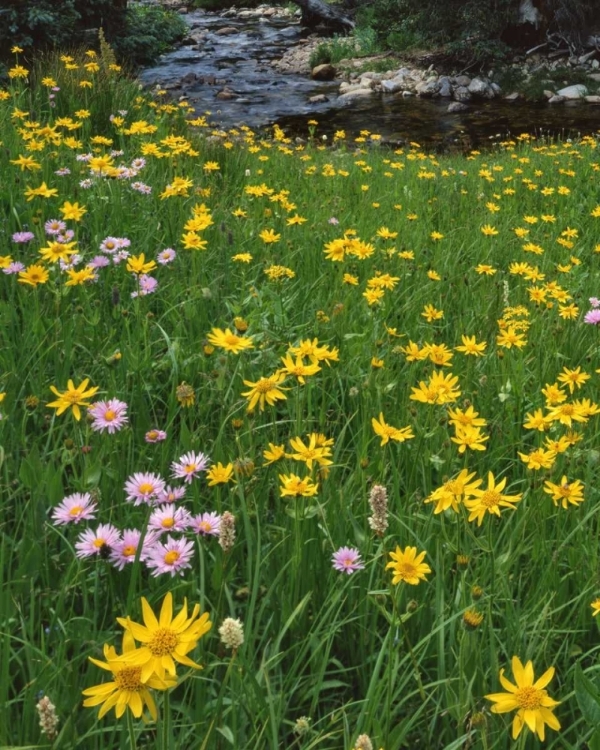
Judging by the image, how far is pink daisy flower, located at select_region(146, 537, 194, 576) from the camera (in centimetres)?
102

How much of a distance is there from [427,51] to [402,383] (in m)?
18.6

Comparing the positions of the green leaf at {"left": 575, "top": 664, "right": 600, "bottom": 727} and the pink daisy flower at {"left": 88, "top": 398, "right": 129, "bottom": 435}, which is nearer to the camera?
the green leaf at {"left": 575, "top": 664, "right": 600, "bottom": 727}

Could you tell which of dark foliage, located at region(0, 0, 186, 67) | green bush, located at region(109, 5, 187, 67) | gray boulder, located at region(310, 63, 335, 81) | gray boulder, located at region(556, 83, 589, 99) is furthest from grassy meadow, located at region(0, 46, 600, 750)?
gray boulder, located at region(310, 63, 335, 81)

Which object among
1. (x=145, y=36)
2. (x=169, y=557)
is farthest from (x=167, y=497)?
(x=145, y=36)

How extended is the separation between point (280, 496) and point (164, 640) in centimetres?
67

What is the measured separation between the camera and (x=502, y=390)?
6.28ft

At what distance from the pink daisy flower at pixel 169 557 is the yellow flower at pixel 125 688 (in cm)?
33

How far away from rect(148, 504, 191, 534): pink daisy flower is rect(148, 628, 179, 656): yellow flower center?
1.21 ft

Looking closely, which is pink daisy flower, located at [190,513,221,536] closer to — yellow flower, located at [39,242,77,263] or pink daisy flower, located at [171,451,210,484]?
pink daisy flower, located at [171,451,210,484]

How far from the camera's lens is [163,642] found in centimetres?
69

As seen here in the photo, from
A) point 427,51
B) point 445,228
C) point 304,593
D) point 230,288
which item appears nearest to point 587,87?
point 427,51

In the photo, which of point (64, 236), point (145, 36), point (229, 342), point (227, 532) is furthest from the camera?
point (145, 36)

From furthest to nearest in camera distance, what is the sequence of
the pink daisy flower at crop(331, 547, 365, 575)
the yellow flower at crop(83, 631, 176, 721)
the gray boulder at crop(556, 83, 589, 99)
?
1. the gray boulder at crop(556, 83, 589, 99)
2. the pink daisy flower at crop(331, 547, 365, 575)
3. the yellow flower at crop(83, 631, 176, 721)

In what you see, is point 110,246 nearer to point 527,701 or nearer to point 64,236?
point 64,236
